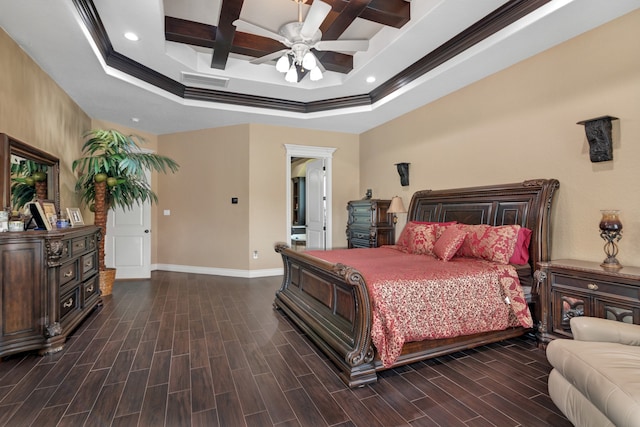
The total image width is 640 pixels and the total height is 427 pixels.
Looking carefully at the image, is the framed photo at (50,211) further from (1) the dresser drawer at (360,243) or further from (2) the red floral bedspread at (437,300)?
(1) the dresser drawer at (360,243)

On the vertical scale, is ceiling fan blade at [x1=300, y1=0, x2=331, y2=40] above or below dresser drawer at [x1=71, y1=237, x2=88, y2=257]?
above

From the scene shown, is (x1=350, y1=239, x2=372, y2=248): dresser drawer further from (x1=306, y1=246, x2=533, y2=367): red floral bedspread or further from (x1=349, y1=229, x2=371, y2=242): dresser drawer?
(x1=306, y1=246, x2=533, y2=367): red floral bedspread

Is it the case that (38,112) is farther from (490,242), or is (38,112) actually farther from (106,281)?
(490,242)

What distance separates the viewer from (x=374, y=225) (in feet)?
16.9

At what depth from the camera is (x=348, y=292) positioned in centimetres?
238

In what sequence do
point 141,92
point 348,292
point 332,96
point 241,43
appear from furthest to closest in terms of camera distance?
point 332,96 → point 141,92 → point 241,43 → point 348,292

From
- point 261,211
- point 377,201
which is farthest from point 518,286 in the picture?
point 261,211

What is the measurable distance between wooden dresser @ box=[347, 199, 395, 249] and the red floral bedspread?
2.14m

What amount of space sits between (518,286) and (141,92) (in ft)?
16.0

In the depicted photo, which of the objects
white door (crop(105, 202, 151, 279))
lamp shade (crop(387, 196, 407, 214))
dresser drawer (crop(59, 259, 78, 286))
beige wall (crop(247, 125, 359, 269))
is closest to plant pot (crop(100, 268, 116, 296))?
white door (crop(105, 202, 151, 279))

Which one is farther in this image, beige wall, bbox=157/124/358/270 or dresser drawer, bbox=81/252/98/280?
beige wall, bbox=157/124/358/270

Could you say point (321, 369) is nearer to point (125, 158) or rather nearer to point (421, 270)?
point (421, 270)

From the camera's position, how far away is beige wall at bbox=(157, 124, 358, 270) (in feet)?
18.5

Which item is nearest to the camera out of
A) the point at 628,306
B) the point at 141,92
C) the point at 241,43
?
the point at 628,306
